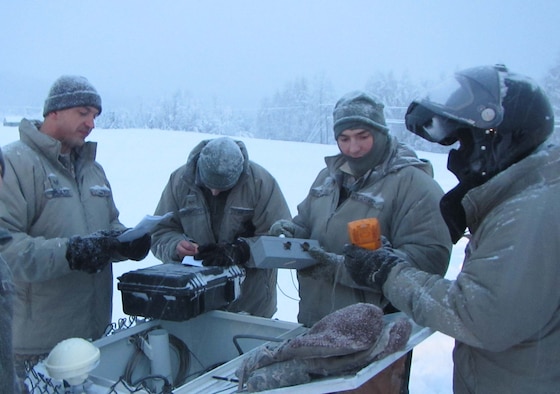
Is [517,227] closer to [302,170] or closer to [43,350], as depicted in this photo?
[43,350]

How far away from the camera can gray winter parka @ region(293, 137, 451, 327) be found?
2303 millimetres

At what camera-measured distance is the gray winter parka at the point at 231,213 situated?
3.21m

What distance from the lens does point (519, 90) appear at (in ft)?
5.19

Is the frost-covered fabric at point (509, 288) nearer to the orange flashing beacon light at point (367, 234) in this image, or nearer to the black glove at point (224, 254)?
the orange flashing beacon light at point (367, 234)

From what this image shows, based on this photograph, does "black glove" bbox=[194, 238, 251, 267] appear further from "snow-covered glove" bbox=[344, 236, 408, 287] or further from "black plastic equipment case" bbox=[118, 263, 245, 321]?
"snow-covered glove" bbox=[344, 236, 408, 287]

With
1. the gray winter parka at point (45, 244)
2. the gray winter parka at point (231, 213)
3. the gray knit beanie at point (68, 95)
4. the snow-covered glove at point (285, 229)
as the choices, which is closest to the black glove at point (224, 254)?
the snow-covered glove at point (285, 229)

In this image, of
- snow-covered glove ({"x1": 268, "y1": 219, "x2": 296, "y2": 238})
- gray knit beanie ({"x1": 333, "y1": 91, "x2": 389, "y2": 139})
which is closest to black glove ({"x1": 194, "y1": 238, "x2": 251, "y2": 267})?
snow-covered glove ({"x1": 268, "y1": 219, "x2": 296, "y2": 238})

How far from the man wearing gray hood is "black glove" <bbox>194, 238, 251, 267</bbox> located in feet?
0.79

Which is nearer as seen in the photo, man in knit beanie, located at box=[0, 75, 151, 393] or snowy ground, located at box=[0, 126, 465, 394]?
man in knit beanie, located at box=[0, 75, 151, 393]

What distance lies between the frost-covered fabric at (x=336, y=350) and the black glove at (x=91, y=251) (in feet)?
4.02

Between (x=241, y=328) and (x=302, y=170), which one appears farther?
(x=302, y=170)

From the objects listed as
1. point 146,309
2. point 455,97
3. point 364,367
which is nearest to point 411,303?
point 364,367

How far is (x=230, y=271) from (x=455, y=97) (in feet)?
4.71

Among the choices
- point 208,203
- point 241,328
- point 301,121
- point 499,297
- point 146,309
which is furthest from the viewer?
point 301,121
